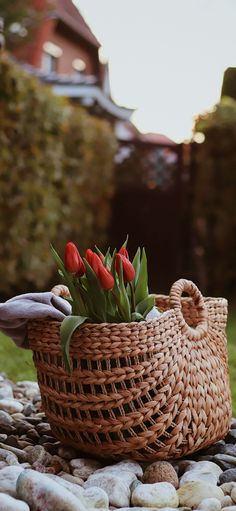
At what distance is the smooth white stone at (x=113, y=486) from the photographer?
69.7 inches

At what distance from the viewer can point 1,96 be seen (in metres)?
5.24

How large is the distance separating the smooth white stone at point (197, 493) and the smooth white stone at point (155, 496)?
0.09ft

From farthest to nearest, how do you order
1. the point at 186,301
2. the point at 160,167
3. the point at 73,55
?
1. the point at 73,55
2. the point at 160,167
3. the point at 186,301

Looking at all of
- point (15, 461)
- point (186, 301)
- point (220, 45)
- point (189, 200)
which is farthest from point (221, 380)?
point (189, 200)

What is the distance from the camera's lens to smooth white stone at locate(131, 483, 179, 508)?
68.6 inches

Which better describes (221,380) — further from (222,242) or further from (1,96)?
(222,242)

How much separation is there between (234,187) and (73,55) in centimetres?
937

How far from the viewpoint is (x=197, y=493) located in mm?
1789

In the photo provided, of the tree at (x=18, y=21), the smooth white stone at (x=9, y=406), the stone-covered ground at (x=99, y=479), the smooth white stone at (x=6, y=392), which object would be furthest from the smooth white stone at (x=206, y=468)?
the tree at (x=18, y=21)

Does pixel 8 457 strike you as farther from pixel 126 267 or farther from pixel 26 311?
pixel 126 267

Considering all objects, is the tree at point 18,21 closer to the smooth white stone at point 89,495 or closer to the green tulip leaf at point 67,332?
the green tulip leaf at point 67,332

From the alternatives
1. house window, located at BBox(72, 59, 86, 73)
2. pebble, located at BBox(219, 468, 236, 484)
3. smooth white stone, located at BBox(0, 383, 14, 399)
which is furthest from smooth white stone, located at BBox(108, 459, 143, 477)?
house window, located at BBox(72, 59, 86, 73)

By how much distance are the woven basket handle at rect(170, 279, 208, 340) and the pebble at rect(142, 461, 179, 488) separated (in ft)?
1.32

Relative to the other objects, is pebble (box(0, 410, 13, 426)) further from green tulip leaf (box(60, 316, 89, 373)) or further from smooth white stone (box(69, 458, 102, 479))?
green tulip leaf (box(60, 316, 89, 373))
